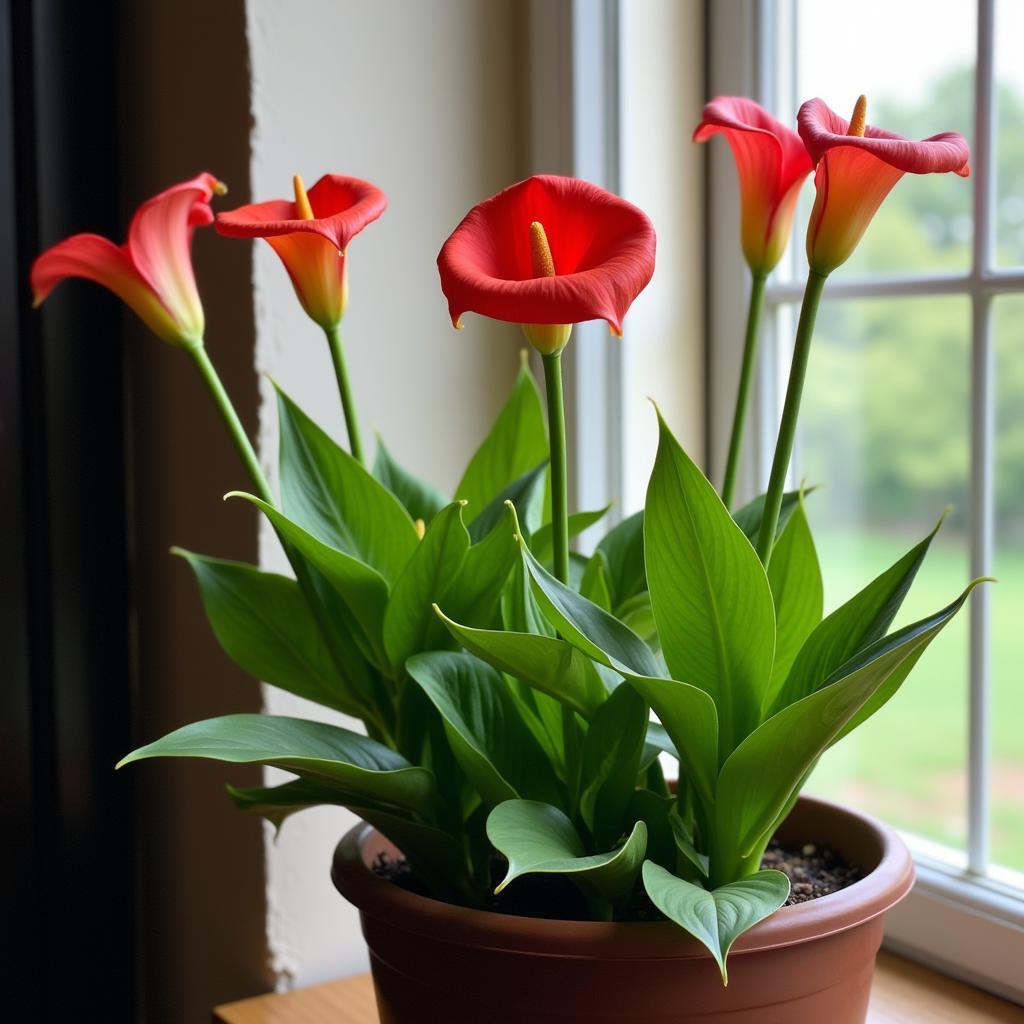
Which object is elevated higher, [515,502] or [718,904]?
[515,502]

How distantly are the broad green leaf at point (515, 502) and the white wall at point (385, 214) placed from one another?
260mm

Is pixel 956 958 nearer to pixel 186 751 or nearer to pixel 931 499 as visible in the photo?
pixel 186 751

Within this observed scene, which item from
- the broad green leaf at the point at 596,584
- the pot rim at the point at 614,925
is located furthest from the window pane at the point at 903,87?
the pot rim at the point at 614,925

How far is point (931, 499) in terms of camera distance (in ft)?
40.4

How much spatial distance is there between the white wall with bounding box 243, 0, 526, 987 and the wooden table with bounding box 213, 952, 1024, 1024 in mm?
49

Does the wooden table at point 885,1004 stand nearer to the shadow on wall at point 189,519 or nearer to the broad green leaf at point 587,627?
the shadow on wall at point 189,519

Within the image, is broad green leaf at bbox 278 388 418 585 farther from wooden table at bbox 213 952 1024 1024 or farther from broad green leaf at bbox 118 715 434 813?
wooden table at bbox 213 952 1024 1024

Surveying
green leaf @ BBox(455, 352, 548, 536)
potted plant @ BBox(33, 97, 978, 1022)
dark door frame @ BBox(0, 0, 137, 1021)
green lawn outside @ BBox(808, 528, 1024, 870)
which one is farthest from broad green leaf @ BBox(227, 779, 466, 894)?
green lawn outside @ BBox(808, 528, 1024, 870)

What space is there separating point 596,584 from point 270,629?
197 millimetres

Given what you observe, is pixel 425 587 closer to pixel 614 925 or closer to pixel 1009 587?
pixel 614 925

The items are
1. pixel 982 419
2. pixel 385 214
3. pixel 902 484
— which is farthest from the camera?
pixel 902 484

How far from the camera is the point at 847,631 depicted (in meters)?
0.59

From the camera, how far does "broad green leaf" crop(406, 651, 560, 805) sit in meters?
0.61

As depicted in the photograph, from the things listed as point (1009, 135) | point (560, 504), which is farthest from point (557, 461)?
point (1009, 135)
